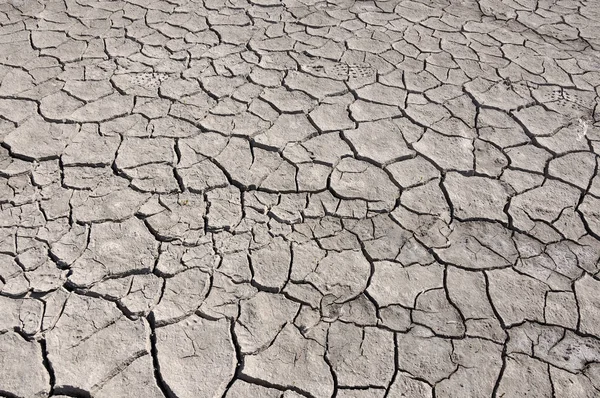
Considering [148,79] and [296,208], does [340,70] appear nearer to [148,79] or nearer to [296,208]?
[148,79]

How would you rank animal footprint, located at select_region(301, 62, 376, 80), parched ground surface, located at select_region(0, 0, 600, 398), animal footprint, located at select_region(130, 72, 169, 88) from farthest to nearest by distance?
animal footprint, located at select_region(301, 62, 376, 80) → animal footprint, located at select_region(130, 72, 169, 88) → parched ground surface, located at select_region(0, 0, 600, 398)

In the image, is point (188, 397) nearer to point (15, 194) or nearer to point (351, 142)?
point (15, 194)

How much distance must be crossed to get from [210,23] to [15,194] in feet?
6.26

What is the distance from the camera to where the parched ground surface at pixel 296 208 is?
1.85 m

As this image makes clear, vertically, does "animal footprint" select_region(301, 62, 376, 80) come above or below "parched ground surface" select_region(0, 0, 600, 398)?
above

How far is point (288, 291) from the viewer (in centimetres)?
207

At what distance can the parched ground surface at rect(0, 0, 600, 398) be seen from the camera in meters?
1.85

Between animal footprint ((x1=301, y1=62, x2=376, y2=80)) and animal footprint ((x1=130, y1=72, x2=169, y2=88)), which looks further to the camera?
animal footprint ((x1=301, y1=62, x2=376, y2=80))

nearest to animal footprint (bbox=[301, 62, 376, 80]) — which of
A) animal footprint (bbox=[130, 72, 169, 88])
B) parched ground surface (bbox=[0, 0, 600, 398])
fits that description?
parched ground surface (bbox=[0, 0, 600, 398])

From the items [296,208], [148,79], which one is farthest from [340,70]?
[296,208]

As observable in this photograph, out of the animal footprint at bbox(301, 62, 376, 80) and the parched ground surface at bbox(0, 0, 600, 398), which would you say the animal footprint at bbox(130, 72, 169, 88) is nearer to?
the parched ground surface at bbox(0, 0, 600, 398)

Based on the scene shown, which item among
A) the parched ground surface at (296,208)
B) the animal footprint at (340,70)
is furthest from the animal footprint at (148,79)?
the animal footprint at (340,70)

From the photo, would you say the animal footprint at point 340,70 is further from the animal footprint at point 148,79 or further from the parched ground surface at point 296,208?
the animal footprint at point 148,79

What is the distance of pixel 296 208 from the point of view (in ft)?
7.89
